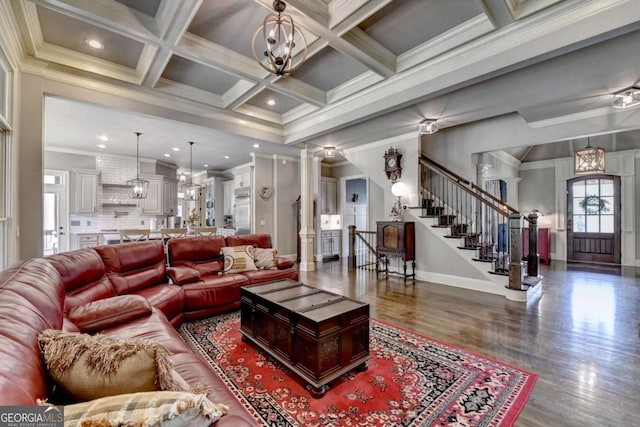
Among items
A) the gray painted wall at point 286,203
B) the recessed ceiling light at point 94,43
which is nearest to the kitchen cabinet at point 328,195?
the gray painted wall at point 286,203

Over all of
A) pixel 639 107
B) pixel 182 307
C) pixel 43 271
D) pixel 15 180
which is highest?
pixel 639 107

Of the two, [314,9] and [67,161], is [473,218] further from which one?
[67,161]

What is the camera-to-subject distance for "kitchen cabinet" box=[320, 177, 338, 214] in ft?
27.0

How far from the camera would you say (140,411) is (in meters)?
0.73

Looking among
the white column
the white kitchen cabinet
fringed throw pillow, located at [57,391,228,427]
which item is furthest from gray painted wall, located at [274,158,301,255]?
fringed throw pillow, located at [57,391,228,427]

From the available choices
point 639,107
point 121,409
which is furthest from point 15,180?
point 639,107

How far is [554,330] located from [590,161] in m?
4.06

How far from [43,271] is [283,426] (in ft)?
5.83

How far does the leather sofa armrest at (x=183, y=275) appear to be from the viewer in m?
3.27

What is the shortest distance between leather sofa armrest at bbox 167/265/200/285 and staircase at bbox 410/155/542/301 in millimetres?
4010

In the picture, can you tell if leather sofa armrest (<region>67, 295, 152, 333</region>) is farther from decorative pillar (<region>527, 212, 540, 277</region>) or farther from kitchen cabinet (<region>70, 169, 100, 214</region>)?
kitchen cabinet (<region>70, 169, 100, 214</region>)

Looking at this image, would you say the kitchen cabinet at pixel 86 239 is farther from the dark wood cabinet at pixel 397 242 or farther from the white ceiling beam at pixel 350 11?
the white ceiling beam at pixel 350 11

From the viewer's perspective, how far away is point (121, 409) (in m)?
0.73

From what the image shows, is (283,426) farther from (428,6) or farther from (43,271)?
(428,6)
